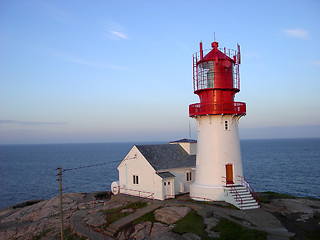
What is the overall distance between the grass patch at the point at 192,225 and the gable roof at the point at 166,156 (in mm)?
7404

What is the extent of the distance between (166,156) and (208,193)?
6.48 m

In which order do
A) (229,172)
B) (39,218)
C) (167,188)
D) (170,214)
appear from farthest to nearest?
(39,218) < (167,188) < (229,172) < (170,214)

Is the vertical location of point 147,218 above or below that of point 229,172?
below

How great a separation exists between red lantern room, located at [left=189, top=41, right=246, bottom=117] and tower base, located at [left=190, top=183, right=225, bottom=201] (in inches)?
255

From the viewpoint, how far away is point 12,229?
26.4 meters

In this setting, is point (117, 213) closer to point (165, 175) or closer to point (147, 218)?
point (147, 218)

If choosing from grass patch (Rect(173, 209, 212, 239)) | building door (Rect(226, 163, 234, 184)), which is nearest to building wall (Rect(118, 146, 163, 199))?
grass patch (Rect(173, 209, 212, 239))

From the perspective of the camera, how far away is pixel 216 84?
947 inches

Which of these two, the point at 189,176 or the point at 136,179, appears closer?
the point at 136,179

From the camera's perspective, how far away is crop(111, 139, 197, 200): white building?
2631cm

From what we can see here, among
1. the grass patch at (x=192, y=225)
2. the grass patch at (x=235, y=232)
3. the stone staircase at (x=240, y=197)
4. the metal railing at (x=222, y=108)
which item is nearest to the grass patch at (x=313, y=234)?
the grass patch at (x=235, y=232)

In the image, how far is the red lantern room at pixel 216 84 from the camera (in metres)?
23.9

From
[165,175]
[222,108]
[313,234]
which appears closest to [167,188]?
[165,175]

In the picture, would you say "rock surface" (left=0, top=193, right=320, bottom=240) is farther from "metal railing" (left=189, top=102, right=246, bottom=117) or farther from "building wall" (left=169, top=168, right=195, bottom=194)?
"metal railing" (left=189, top=102, right=246, bottom=117)
